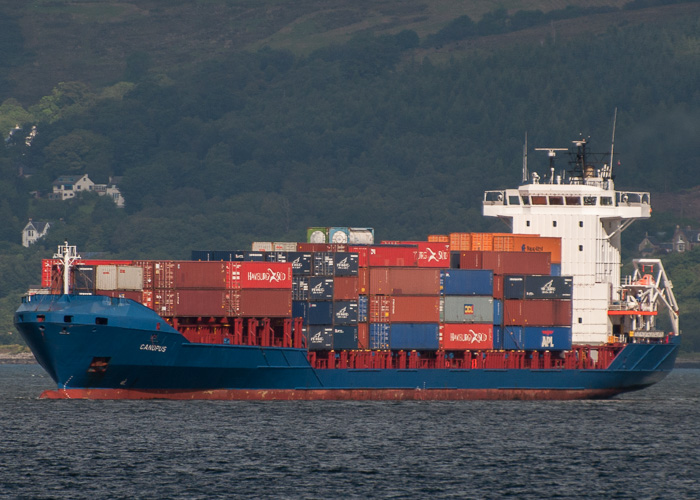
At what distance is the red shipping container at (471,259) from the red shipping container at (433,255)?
4.27ft

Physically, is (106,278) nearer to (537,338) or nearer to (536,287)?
(536,287)

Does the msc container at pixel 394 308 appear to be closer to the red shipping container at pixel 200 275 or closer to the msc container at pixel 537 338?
the msc container at pixel 537 338

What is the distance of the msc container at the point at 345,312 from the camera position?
58.4 m

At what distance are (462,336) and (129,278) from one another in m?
15.3

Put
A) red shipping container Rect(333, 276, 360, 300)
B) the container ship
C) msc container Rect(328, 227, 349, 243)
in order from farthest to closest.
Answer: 1. msc container Rect(328, 227, 349, 243)
2. red shipping container Rect(333, 276, 360, 300)
3. the container ship

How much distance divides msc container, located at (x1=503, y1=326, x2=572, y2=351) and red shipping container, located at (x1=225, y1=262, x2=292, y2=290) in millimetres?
11637

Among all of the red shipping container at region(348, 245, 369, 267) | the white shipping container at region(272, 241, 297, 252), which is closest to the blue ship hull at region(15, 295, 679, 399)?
the red shipping container at region(348, 245, 369, 267)

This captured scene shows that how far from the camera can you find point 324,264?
58.6 metres

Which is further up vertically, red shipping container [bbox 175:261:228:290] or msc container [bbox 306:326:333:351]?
red shipping container [bbox 175:261:228:290]

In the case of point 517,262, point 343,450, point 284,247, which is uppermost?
point 284,247

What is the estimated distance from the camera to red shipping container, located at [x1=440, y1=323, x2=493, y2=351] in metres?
60.5

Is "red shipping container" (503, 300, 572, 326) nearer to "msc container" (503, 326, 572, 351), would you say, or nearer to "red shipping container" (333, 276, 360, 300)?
"msc container" (503, 326, 572, 351)

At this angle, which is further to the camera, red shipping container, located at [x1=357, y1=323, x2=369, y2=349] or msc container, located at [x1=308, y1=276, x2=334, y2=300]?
red shipping container, located at [x1=357, y1=323, x2=369, y2=349]

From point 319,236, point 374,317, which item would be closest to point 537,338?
point 374,317
